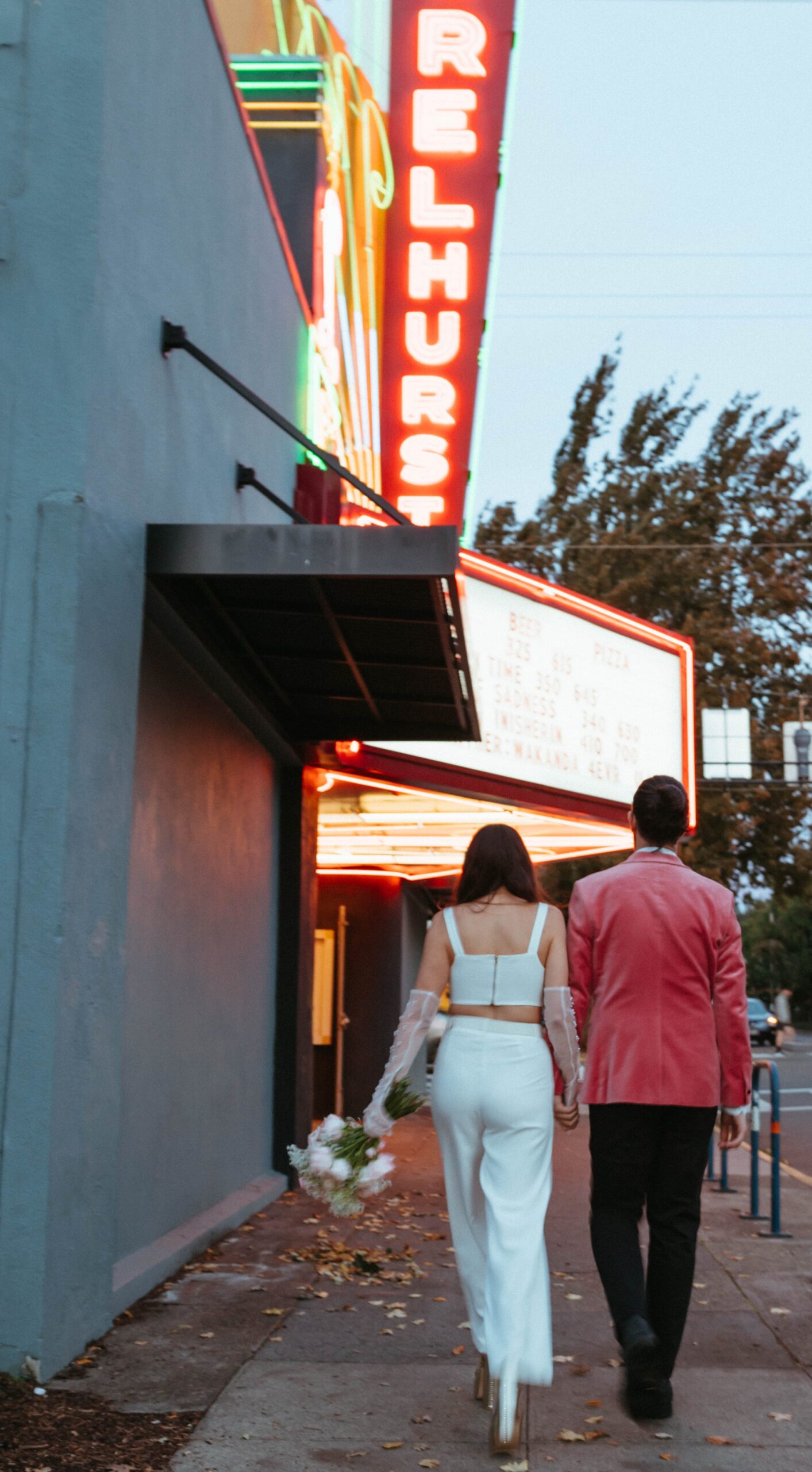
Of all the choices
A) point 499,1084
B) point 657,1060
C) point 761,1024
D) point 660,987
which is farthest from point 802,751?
point 499,1084

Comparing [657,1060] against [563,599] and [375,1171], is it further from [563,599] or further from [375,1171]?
[563,599]

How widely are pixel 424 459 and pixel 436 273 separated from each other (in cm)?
208

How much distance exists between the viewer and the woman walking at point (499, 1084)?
3.98m

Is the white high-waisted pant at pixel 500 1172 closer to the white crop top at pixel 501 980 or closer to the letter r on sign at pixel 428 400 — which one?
the white crop top at pixel 501 980

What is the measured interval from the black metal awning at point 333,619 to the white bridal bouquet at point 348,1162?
7.14 ft

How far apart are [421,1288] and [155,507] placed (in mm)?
3753

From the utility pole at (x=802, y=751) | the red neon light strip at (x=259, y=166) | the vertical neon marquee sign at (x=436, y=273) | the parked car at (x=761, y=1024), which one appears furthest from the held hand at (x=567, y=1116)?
the parked car at (x=761, y=1024)

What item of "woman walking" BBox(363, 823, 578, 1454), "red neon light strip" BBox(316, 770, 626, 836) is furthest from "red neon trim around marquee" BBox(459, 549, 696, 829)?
"woman walking" BBox(363, 823, 578, 1454)

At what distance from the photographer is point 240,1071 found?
27.3 feet

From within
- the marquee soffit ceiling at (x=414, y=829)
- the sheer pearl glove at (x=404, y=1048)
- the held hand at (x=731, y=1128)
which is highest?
the marquee soffit ceiling at (x=414, y=829)

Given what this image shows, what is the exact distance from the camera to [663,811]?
15.2 ft

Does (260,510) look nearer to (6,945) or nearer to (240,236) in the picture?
(240,236)

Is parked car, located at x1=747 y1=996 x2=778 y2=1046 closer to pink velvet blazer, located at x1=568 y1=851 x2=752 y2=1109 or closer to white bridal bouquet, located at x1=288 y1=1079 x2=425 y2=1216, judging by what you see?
pink velvet blazer, located at x1=568 y1=851 x2=752 y2=1109

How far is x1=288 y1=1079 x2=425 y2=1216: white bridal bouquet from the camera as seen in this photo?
4.42 metres
